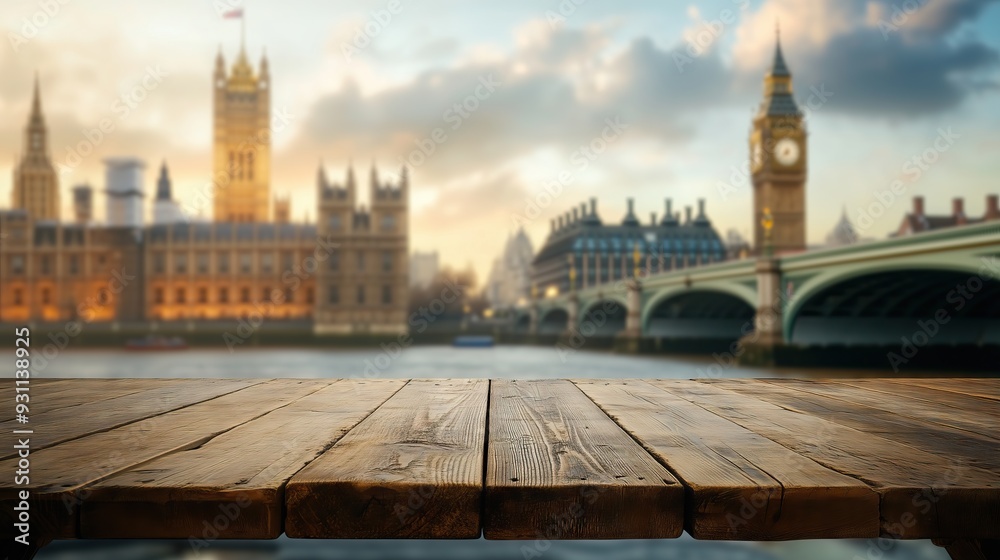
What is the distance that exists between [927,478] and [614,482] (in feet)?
2.16

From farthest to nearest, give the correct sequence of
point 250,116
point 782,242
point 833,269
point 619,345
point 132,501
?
point 250,116
point 782,242
point 619,345
point 833,269
point 132,501

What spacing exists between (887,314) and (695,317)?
47.4 ft

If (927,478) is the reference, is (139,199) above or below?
above

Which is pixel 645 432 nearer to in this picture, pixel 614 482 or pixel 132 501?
pixel 614 482

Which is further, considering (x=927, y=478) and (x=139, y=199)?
(x=139, y=199)

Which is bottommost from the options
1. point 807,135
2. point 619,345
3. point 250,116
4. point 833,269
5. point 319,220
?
point 619,345

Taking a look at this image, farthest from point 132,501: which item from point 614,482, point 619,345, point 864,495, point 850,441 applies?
point 619,345

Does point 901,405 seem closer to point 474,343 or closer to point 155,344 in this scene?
point 474,343

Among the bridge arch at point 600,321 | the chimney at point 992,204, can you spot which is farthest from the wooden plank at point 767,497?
the chimney at point 992,204

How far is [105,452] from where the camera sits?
70.8 inches

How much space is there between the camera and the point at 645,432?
207 cm

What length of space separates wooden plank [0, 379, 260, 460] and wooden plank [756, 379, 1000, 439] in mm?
2474

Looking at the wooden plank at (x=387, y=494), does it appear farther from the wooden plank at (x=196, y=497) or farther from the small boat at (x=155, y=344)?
the small boat at (x=155, y=344)

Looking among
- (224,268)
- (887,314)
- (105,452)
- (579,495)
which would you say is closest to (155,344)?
(224,268)
